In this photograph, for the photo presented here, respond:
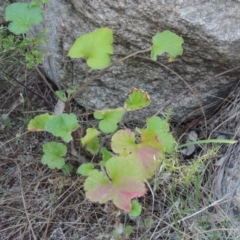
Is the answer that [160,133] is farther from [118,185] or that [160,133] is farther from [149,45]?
[149,45]

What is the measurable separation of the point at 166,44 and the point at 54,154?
566 millimetres

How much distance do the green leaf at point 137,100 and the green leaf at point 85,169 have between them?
242mm

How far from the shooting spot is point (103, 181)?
1.63m

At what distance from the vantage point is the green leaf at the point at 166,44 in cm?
171

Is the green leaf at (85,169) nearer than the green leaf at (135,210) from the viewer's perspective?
No

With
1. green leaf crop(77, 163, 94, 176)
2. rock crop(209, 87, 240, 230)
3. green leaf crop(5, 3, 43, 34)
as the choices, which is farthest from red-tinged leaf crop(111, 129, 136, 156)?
green leaf crop(5, 3, 43, 34)

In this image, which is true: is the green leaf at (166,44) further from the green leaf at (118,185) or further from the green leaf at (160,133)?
the green leaf at (118,185)

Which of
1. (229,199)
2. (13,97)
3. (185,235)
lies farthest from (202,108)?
(13,97)

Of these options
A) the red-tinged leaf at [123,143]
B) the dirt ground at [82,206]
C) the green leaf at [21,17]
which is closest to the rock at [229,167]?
the dirt ground at [82,206]

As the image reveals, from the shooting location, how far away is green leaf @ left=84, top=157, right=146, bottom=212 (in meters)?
1.57

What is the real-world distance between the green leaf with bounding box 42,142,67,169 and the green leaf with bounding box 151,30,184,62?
0.47m

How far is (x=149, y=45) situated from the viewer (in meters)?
1.91

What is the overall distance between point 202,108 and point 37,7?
30.0 inches

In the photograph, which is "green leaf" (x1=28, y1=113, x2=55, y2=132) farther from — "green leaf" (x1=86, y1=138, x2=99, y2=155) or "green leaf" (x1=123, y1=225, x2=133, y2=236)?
"green leaf" (x1=123, y1=225, x2=133, y2=236)
